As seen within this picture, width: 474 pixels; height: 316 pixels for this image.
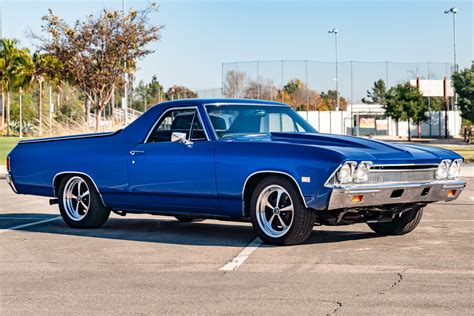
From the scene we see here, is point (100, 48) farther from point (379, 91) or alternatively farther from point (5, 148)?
point (379, 91)

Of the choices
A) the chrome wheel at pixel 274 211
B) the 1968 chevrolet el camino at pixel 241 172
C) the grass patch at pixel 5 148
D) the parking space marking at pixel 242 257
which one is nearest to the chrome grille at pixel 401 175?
the 1968 chevrolet el camino at pixel 241 172

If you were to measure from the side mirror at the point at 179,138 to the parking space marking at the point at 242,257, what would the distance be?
134cm

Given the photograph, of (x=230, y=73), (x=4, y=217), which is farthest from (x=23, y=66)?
(x=4, y=217)

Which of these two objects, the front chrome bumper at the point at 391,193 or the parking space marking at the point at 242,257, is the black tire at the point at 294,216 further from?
the front chrome bumper at the point at 391,193

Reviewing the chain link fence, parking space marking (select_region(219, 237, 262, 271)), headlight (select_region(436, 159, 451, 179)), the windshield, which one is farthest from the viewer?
the chain link fence

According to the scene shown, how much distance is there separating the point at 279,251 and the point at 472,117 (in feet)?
203

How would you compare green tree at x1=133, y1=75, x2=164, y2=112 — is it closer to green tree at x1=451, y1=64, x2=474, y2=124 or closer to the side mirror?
green tree at x1=451, y1=64, x2=474, y2=124

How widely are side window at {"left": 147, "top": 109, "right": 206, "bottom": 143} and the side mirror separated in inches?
4.2

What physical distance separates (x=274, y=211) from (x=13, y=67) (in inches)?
2652

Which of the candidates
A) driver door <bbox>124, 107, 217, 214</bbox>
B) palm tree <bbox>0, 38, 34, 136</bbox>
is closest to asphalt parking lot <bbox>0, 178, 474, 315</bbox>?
driver door <bbox>124, 107, 217, 214</bbox>

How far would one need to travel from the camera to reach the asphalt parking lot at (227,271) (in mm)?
6176

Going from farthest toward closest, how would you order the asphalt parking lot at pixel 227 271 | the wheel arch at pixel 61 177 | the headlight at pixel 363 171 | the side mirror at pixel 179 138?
the wheel arch at pixel 61 177 < the side mirror at pixel 179 138 < the headlight at pixel 363 171 < the asphalt parking lot at pixel 227 271

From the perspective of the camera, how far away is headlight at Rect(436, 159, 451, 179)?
9484mm

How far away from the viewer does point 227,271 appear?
25.1 feet
